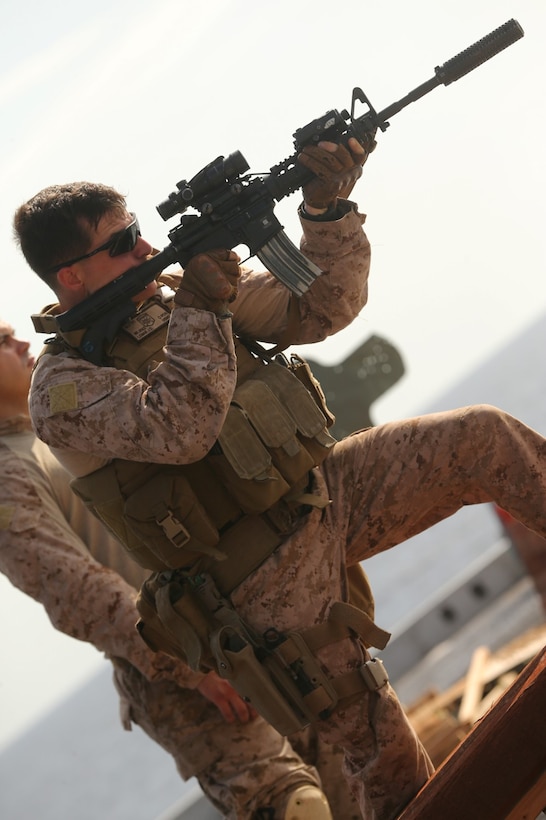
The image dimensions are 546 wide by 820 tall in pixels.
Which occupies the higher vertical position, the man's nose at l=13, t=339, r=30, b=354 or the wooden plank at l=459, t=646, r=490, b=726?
the man's nose at l=13, t=339, r=30, b=354

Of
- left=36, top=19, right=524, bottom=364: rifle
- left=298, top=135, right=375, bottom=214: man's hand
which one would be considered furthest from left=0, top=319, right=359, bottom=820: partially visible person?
left=298, top=135, right=375, bottom=214: man's hand

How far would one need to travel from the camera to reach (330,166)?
369 centimetres

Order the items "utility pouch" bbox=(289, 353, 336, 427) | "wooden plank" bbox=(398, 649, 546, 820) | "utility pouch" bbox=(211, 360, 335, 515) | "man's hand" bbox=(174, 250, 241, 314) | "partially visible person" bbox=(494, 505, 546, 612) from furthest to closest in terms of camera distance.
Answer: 1. "partially visible person" bbox=(494, 505, 546, 612)
2. "utility pouch" bbox=(289, 353, 336, 427)
3. "utility pouch" bbox=(211, 360, 335, 515)
4. "man's hand" bbox=(174, 250, 241, 314)
5. "wooden plank" bbox=(398, 649, 546, 820)

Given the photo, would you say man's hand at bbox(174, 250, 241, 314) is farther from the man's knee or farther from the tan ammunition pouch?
the man's knee

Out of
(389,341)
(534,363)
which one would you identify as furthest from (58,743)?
(389,341)

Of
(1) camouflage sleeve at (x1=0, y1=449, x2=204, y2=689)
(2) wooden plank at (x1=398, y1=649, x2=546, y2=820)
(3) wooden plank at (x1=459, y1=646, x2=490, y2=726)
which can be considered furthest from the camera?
(3) wooden plank at (x1=459, y1=646, x2=490, y2=726)

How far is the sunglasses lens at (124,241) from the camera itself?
3.78m

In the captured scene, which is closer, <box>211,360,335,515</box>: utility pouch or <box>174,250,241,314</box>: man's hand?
<box>174,250,241,314</box>: man's hand

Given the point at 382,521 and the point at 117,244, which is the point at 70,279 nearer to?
the point at 117,244

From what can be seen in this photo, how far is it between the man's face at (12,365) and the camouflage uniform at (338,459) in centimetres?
182

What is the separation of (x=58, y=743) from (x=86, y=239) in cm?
10055

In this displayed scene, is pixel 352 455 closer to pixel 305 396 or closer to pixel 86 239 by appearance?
pixel 305 396

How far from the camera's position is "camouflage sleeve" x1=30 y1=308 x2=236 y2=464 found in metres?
3.44

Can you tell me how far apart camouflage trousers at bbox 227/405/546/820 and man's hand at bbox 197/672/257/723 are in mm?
1062
